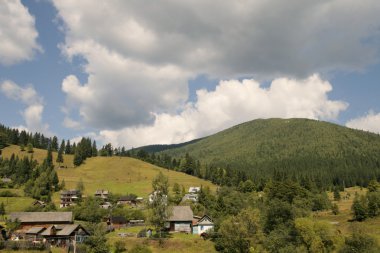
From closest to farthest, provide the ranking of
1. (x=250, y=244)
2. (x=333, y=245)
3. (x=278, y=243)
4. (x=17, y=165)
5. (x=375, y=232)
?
(x=333, y=245) → (x=278, y=243) → (x=250, y=244) → (x=375, y=232) → (x=17, y=165)

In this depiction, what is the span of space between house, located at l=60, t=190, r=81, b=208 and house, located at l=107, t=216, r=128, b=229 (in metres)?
39.1

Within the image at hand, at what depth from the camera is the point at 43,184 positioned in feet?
511

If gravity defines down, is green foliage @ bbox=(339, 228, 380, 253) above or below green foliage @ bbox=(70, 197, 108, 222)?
below

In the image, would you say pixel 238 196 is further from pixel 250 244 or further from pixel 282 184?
pixel 250 244

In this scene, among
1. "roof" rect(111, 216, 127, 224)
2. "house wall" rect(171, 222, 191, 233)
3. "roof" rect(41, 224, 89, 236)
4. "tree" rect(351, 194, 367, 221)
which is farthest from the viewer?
"roof" rect(111, 216, 127, 224)

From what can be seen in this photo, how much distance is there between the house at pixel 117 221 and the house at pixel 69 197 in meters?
39.1

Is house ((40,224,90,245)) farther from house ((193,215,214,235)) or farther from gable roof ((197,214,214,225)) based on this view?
gable roof ((197,214,214,225))

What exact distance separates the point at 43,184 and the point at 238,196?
3349 inches

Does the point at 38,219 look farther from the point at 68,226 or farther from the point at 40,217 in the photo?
the point at 68,226

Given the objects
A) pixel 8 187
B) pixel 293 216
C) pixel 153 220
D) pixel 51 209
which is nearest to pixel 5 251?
pixel 153 220

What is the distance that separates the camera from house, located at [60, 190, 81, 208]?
144 meters

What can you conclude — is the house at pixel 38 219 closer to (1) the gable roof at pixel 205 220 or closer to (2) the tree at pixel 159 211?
(2) the tree at pixel 159 211

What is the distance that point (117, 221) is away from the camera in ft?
354

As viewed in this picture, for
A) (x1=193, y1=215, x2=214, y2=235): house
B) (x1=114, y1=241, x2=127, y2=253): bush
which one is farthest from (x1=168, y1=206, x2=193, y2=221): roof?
(x1=114, y1=241, x2=127, y2=253): bush
